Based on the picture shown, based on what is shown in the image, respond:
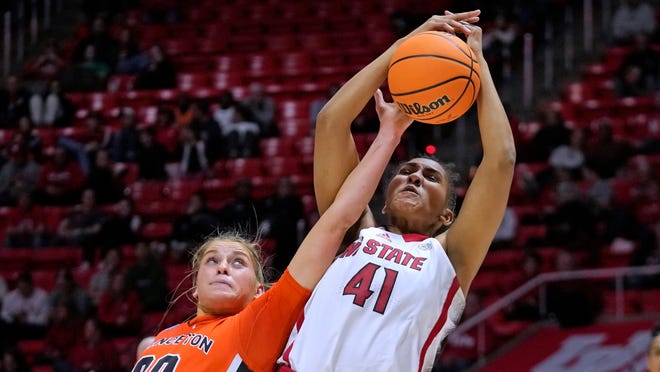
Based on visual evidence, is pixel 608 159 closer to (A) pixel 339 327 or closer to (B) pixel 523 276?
(B) pixel 523 276

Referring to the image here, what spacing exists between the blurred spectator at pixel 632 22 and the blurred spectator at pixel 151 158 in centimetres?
554

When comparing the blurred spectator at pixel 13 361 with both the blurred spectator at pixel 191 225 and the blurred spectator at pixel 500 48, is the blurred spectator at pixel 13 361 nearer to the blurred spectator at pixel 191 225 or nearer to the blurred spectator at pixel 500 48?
the blurred spectator at pixel 191 225

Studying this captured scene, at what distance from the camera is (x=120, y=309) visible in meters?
10.3

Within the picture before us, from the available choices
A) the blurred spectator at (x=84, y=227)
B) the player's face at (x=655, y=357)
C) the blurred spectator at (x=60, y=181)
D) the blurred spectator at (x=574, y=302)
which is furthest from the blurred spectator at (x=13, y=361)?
the player's face at (x=655, y=357)

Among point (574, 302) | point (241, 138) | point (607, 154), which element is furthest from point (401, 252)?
point (241, 138)

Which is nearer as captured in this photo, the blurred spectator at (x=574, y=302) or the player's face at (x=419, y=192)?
the player's face at (x=419, y=192)

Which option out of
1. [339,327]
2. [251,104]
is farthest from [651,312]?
[339,327]

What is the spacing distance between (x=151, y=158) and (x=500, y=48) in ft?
14.1

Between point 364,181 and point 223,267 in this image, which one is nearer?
point 364,181

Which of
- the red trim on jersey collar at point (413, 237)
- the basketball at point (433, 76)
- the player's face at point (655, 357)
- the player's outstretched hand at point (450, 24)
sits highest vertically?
the player's outstretched hand at point (450, 24)

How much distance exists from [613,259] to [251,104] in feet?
15.1

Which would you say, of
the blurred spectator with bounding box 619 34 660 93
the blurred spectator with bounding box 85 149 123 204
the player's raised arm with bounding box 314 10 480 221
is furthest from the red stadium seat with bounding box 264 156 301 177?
the player's raised arm with bounding box 314 10 480 221

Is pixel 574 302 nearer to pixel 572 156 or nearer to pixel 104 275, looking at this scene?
pixel 572 156

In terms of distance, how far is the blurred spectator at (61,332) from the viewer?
1030cm
